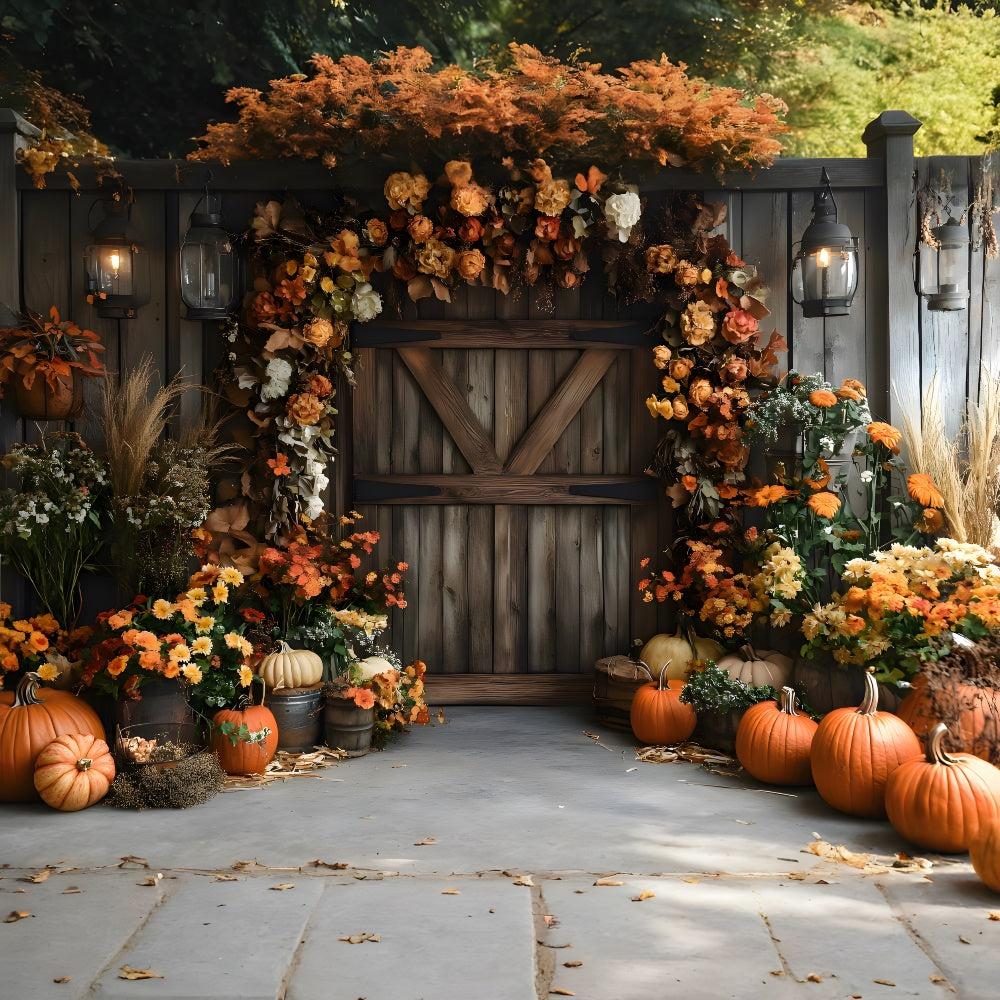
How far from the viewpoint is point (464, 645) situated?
17.9ft

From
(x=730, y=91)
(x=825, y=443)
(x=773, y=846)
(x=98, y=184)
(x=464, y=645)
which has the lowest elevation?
(x=773, y=846)

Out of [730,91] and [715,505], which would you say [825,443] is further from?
[730,91]

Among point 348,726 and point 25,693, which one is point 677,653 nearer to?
point 348,726

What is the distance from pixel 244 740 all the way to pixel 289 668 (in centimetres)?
46

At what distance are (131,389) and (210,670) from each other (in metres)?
1.37

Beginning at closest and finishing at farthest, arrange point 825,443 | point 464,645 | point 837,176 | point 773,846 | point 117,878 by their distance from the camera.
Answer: point 117,878, point 773,846, point 825,443, point 837,176, point 464,645

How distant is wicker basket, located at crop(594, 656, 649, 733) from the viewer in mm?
4949

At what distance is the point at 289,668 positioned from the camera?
4.67 meters

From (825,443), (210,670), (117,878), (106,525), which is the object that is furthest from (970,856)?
(106,525)

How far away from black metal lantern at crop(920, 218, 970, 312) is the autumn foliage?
85cm

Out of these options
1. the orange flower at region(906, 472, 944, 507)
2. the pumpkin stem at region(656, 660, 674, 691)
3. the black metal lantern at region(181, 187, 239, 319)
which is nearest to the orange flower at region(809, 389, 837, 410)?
the orange flower at region(906, 472, 944, 507)

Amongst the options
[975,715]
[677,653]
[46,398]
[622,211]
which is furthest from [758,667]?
[46,398]

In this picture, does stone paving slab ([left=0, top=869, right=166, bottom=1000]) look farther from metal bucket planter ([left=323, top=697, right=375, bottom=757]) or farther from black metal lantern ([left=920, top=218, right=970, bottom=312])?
black metal lantern ([left=920, top=218, right=970, bottom=312])

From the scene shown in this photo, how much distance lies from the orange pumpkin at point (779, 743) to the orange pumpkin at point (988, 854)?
99 centimetres
